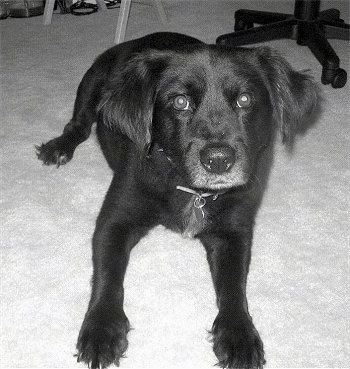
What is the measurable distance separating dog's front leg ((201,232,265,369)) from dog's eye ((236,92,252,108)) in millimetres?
395

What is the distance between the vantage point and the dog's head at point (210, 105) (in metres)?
1.63

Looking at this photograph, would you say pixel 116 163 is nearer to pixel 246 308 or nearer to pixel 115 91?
pixel 115 91

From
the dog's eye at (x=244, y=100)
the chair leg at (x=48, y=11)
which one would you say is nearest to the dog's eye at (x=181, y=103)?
the dog's eye at (x=244, y=100)

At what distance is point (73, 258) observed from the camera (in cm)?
182

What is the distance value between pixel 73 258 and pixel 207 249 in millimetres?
435

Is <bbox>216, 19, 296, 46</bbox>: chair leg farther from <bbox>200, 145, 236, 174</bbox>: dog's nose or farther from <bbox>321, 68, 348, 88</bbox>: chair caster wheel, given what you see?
<bbox>200, 145, 236, 174</bbox>: dog's nose

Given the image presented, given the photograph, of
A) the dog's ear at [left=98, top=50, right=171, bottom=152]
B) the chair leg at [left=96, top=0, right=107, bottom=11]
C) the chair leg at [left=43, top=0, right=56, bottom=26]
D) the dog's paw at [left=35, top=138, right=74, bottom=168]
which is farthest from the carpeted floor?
the chair leg at [left=96, top=0, right=107, bottom=11]

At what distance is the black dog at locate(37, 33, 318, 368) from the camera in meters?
1.60

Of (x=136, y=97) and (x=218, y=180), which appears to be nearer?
(x=218, y=180)

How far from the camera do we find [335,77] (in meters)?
3.04

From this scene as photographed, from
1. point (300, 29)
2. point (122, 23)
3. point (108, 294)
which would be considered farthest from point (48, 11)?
point (108, 294)

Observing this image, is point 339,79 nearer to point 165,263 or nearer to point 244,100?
point 244,100

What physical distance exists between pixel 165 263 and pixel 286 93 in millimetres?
682

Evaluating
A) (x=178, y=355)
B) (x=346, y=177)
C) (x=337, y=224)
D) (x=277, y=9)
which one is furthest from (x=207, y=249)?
(x=277, y=9)
